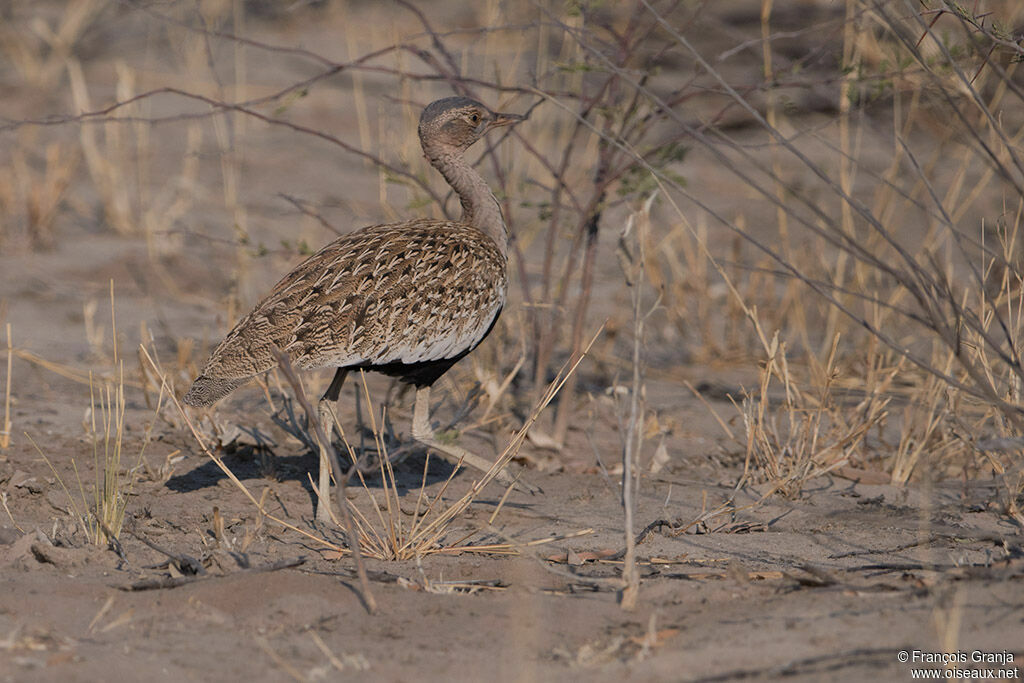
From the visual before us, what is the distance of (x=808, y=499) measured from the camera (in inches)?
176

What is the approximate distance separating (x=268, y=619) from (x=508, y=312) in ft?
10.0

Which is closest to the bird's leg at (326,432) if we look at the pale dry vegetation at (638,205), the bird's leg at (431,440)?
the pale dry vegetation at (638,205)

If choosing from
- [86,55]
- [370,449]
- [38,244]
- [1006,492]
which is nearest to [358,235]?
[370,449]

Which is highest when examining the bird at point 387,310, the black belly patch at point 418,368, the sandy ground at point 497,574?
the bird at point 387,310

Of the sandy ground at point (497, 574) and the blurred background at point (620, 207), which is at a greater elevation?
the blurred background at point (620, 207)

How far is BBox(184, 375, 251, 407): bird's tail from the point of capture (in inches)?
152

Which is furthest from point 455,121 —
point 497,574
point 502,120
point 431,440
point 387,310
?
point 497,574

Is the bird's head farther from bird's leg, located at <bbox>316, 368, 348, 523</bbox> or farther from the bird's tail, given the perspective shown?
the bird's tail

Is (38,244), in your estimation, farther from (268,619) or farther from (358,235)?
(268,619)

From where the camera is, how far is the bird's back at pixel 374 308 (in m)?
3.99

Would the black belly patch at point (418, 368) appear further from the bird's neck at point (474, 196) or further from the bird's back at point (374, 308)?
the bird's neck at point (474, 196)

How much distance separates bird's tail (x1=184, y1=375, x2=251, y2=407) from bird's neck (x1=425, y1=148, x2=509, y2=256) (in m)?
1.28

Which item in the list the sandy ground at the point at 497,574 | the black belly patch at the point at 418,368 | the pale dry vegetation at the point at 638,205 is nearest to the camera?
the sandy ground at the point at 497,574

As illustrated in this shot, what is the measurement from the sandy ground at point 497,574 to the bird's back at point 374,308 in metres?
0.62
